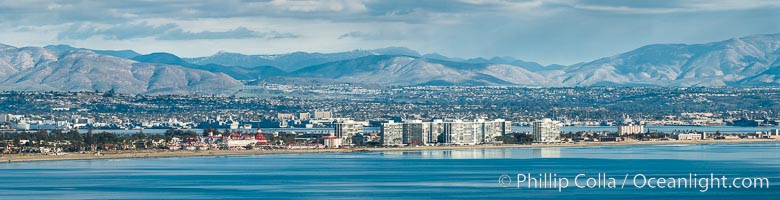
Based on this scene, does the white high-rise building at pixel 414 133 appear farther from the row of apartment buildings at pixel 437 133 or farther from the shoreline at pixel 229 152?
the shoreline at pixel 229 152

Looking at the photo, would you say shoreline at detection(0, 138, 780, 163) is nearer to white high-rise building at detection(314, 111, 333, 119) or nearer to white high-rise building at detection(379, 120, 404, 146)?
white high-rise building at detection(379, 120, 404, 146)

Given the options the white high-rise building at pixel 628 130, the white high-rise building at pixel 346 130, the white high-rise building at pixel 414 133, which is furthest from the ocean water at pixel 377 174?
the white high-rise building at pixel 628 130

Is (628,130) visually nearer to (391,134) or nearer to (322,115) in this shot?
(391,134)

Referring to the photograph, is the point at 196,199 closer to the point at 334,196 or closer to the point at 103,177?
the point at 334,196

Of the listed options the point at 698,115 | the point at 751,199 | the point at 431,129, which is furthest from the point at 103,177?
the point at 698,115

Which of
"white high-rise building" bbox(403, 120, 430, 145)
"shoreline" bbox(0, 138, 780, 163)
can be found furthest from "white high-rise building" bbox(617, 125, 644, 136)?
"white high-rise building" bbox(403, 120, 430, 145)

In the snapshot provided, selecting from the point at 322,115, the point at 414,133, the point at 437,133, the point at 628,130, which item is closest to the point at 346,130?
the point at 414,133

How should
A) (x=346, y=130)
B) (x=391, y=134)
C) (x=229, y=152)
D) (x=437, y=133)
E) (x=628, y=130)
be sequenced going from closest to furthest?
(x=229, y=152), (x=391, y=134), (x=346, y=130), (x=437, y=133), (x=628, y=130)
